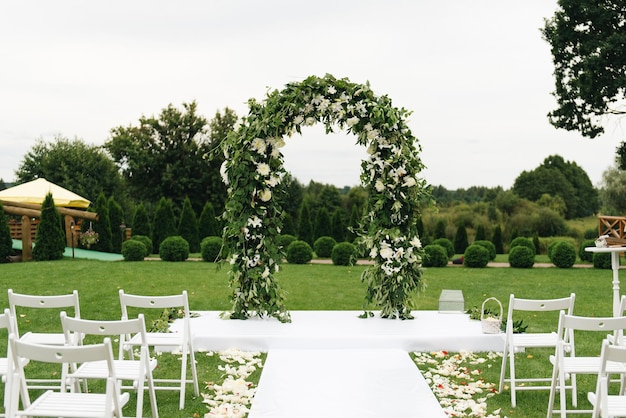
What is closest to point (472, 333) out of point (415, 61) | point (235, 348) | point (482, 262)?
point (235, 348)

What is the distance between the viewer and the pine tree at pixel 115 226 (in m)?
22.1

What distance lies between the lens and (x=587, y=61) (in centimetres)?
2119

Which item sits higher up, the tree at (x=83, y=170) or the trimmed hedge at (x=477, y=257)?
the tree at (x=83, y=170)

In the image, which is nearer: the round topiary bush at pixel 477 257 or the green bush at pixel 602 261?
the green bush at pixel 602 261

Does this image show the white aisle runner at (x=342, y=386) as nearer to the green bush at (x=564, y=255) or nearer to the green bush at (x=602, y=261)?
the green bush at (x=564, y=255)

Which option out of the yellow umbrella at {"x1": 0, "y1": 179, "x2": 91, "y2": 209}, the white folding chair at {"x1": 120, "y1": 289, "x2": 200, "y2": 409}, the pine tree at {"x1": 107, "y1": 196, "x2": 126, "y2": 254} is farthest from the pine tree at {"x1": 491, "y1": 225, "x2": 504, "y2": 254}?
the white folding chair at {"x1": 120, "y1": 289, "x2": 200, "y2": 409}

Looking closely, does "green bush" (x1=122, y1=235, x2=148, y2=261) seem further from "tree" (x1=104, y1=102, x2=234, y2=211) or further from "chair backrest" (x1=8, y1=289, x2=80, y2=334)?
"tree" (x1=104, y1=102, x2=234, y2=211)

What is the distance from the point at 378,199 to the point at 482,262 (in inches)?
430

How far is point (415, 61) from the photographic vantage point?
13.8m

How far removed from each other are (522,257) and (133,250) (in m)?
10.8

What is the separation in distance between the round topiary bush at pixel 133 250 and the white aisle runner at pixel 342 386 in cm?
1167

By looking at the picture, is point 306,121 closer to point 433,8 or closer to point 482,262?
point 433,8

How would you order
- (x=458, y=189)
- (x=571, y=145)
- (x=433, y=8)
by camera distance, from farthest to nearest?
(x=458, y=189)
(x=571, y=145)
(x=433, y=8)

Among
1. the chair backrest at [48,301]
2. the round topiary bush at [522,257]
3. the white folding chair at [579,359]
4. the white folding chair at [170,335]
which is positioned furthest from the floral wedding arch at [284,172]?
the round topiary bush at [522,257]
